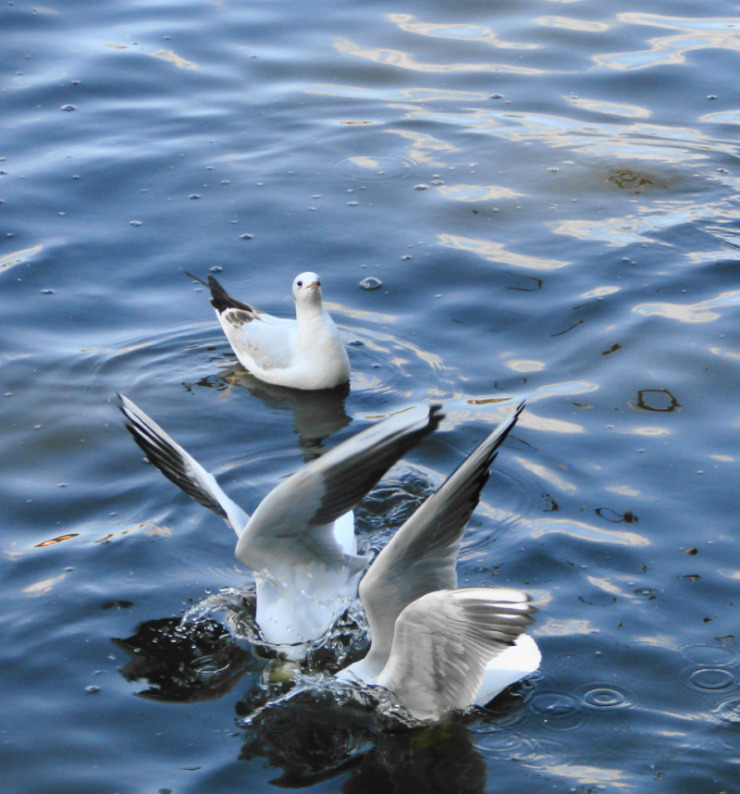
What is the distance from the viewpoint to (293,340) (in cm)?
786

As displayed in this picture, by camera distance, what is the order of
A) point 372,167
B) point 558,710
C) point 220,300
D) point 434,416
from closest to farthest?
point 434,416 → point 558,710 → point 220,300 → point 372,167

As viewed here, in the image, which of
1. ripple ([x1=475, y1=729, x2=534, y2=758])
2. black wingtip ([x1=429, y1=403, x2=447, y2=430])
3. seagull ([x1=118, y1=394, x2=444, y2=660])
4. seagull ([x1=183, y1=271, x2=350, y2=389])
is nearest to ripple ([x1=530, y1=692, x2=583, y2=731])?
ripple ([x1=475, y1=729, x2=534, y2=758])

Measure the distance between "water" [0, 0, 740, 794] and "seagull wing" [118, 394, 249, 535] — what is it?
536 millimetres

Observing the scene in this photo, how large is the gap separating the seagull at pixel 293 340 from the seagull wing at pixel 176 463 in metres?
2.12

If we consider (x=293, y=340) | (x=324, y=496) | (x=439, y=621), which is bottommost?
(x=293, y=340)

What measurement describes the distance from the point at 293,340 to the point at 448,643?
3.51 m

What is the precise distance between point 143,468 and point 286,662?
1.81 metres

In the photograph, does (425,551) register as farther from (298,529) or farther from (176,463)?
(176,463)

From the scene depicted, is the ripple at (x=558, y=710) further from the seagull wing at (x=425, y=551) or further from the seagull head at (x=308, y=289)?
the seagull head at (x=308, y=289)

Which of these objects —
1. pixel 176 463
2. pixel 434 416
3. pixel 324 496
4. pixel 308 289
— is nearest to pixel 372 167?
pixel 308 289

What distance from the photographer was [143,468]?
682 cm

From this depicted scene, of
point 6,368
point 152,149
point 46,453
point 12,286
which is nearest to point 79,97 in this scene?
point 152,149

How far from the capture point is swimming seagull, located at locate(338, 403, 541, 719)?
4.50 metres

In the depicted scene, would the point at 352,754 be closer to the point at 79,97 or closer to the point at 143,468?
the point at 143,468
